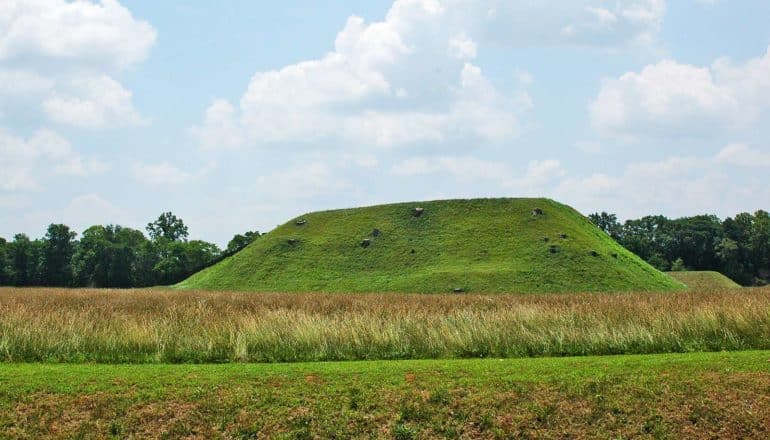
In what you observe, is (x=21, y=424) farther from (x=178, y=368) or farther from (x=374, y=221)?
(x=374, y=221)

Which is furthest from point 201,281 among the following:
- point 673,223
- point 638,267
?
point 673,223

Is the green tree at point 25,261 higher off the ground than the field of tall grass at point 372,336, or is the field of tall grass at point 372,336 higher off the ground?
the green tree at point 25,261

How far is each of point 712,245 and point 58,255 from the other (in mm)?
128451

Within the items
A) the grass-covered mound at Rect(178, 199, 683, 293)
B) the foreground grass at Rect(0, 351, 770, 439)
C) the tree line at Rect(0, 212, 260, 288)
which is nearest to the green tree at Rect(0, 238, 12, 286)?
the tree line at Rect(0, 212, 260, 288)

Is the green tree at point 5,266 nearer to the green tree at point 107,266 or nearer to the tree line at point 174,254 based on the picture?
the tree line at point 174,254

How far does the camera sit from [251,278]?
254 feet

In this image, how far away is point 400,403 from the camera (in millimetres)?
13461

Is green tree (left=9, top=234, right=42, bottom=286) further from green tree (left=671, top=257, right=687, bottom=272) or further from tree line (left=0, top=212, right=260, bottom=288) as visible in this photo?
green tree (left=671, top=257, right=687, bottom=272)

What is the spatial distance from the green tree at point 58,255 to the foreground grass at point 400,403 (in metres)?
124

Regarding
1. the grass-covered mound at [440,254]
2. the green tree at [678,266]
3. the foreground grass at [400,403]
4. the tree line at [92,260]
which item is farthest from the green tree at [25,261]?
the foreground grass at [400,403]

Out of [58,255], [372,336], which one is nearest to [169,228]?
[58,255]

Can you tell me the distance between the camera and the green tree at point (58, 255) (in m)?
129

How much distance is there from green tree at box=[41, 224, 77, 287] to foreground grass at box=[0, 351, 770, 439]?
124062mm

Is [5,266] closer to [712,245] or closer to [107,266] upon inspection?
[107,266]
